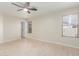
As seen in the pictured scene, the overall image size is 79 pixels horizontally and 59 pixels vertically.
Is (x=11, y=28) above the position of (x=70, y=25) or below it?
below

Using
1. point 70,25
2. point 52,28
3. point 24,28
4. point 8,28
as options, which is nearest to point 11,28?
point 8,28

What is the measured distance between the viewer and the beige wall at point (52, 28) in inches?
191

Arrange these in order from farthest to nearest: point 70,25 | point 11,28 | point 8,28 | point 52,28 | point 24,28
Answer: point 24,28 → point 11,28 → point 8,28 → point 52,28 → point 70,25

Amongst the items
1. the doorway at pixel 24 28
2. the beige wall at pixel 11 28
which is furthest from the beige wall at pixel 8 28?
the doorway at pixel 24 28

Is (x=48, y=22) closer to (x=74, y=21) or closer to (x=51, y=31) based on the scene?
(x=51, y=31)

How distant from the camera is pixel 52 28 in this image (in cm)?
596

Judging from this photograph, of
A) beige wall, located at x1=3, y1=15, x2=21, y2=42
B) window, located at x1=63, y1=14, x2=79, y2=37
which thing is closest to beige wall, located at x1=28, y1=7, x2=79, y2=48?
window, located at x1=63, y1=14, x2=79, y2=37

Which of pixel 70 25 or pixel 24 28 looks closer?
pixel 70 25

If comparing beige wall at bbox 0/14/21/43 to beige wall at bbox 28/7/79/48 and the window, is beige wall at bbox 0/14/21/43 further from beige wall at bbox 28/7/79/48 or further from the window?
the window

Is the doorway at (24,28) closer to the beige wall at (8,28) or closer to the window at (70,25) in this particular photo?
the beige wall at (8,28)

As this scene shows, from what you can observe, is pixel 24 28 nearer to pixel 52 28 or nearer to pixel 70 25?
pixel 52 28

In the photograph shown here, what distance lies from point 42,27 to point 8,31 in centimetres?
263

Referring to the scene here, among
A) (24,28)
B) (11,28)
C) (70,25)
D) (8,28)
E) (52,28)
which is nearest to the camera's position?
(70,25)

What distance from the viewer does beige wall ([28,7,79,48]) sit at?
486 centimetres
